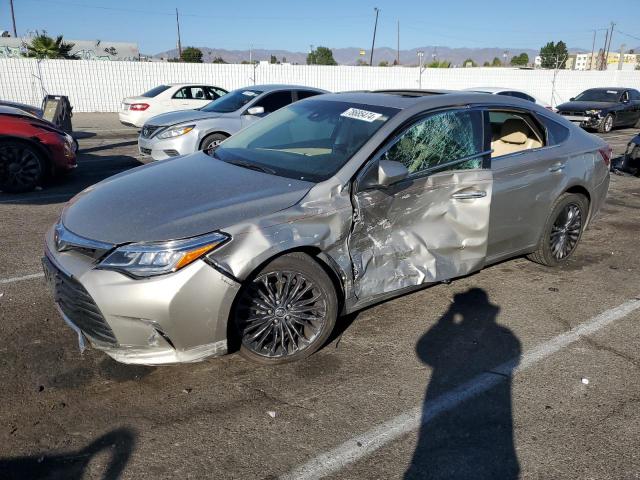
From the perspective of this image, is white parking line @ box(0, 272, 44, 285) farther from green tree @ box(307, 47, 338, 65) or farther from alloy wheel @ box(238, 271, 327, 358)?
green tree @ box(307, 47, 338, 65)

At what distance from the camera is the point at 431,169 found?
4020 millimetres

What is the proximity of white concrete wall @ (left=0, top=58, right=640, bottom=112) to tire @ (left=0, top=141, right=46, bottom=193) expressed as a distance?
16.4 metres

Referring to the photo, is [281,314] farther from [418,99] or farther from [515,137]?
[515,137]

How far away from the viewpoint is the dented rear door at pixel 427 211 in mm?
3656

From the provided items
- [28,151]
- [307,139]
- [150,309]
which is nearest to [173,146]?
[28,151]

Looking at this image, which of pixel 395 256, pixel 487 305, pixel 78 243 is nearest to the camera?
pixel 78 243

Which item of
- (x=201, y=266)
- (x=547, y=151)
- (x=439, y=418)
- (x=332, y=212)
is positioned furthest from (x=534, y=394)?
(x=547, y=151)

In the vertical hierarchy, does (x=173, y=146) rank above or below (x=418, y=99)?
below

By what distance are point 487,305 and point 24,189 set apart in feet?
23.0

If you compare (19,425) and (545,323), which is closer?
(19,425)

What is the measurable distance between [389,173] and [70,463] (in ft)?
8.05

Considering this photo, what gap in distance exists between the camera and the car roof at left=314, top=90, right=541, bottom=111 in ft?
13.6

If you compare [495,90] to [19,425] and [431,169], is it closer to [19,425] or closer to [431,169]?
[431,169]

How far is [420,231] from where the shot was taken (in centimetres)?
392
